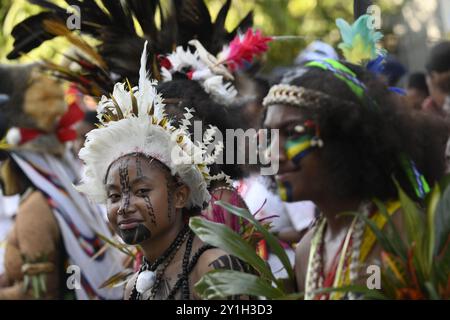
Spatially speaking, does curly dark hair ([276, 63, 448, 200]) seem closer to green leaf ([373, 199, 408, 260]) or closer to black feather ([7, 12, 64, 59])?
green leaf ([373, 199, 408, 260])

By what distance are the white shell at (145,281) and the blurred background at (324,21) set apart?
476 centimetres

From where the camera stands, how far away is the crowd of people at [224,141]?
10.5ft

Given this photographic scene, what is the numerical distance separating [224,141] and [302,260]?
995 millimetres

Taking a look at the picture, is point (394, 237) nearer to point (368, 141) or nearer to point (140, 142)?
point (368, 141)

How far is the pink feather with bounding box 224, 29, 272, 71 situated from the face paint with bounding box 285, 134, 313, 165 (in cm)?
161

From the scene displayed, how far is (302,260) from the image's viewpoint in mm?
3520

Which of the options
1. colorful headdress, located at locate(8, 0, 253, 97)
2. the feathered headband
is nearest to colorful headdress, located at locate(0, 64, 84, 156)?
colorful headdress, located at locate(8, 0, 253, 97)

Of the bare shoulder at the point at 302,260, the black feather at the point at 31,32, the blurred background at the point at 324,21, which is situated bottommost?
the bare shoulder at the point at 302,260

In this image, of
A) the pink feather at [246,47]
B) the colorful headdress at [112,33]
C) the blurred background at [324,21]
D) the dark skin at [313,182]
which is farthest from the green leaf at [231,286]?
the blurred background at [324,21]

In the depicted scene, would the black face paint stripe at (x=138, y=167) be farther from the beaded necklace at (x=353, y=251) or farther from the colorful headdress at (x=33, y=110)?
the colorful headdress at (x=33, y=110)

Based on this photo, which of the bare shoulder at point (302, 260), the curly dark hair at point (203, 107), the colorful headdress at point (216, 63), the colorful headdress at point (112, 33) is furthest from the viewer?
the colorful headdress at point (112, 33)
